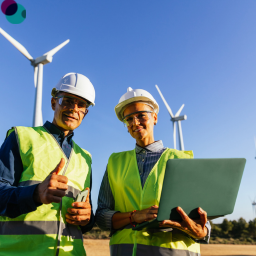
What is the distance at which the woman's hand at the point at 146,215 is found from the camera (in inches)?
141

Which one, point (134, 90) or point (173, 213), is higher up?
point (134, 90)

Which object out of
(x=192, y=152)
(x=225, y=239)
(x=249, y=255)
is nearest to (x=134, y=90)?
(x=192, y=152)

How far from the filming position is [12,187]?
343 centimetres

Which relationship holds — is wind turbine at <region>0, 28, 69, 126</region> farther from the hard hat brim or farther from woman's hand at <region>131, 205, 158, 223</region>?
woman's hand at <region>131, 205, 158, 223</region>

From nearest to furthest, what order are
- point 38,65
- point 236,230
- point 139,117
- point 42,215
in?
point 42,215
point 139,117
point 38,65
point 236,230

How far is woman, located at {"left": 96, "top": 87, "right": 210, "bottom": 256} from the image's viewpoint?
379 cm

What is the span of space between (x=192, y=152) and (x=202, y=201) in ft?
4.85

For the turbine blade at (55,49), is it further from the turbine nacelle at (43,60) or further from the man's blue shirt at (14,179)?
the man's blue shirt at (14,179)

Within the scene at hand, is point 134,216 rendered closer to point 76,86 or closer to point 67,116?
point 67,116

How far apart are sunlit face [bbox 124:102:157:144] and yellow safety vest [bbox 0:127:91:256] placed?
3.66ft

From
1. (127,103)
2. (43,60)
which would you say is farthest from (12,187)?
(43,60)

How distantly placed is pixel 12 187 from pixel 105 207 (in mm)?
1666

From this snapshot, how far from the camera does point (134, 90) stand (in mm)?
5367

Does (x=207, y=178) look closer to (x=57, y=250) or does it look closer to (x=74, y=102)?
(x=57, y=250)
